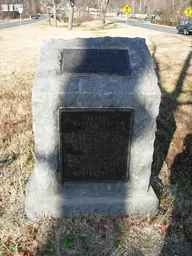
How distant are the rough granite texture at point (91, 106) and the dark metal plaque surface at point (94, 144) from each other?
0.06 metres

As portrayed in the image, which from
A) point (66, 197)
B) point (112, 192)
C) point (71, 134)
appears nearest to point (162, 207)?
point (112, 192)

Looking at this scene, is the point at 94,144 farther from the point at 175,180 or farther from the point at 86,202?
the point at 175,180

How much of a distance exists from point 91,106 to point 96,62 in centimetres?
52

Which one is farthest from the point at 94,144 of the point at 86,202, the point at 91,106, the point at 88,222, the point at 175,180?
the point at 175,180

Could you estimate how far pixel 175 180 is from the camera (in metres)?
3.95

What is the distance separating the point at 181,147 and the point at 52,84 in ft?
10.3

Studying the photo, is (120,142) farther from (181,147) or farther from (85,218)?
(181,147)

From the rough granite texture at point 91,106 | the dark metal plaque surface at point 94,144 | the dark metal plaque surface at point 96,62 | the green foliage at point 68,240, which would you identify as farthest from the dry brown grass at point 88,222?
the dark metal plaque surface at point 96,62

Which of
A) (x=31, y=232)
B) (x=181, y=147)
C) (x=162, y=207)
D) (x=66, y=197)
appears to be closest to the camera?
(x=31, y=232)

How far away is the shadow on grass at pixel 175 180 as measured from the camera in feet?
9.32

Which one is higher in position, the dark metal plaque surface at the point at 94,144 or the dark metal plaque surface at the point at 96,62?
the dark metal plaque surface at the point at 96,62

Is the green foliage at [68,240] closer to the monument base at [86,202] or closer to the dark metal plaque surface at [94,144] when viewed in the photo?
the monument base at [86,202]

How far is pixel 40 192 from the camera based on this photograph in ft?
10.1

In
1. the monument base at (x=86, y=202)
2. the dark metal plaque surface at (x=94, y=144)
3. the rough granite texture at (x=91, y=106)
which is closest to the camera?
the rough granite texture at (x=91, y=106)
